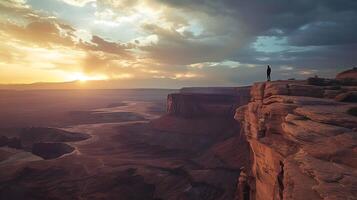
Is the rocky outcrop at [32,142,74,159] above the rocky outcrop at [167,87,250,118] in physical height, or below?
below

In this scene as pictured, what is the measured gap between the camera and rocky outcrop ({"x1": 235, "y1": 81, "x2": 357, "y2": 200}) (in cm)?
1438

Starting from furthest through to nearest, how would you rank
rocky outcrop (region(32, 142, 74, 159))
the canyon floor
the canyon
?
rocky outcrop (region(32, 142, 74, 159)) → the canyon floor → the canyon

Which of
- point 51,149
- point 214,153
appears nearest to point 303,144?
point 214,153

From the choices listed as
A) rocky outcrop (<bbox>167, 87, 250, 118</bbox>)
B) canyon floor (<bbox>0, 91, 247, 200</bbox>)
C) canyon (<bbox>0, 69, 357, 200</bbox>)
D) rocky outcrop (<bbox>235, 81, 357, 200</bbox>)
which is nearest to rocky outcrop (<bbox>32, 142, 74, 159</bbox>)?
canyon floor (<bbox>0, 91, 247, 200</bbox>)

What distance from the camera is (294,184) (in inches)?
598

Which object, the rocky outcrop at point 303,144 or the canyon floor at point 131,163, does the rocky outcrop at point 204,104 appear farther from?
the rocky outcrop at point 303,144

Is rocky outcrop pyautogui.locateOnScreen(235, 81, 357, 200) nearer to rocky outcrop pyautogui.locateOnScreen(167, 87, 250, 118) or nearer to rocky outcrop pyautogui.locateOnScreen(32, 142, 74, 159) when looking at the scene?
rocky outcrop pyautogui.locateOnScreen(167, 87, 250, 118)

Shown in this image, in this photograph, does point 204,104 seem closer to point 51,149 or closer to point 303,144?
point 51,149

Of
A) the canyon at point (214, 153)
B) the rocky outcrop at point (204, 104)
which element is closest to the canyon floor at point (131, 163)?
the canyon at point (214, 153)

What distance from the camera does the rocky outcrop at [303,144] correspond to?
14.4 meters

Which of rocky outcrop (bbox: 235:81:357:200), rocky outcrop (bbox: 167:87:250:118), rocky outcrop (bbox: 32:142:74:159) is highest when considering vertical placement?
rocky outcrop (bbox: 235:81:357:200)

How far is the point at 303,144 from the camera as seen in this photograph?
2023 centimetres

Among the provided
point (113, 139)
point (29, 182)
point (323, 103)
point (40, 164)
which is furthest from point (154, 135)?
point (323, 103)

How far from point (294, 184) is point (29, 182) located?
51.5 meters
